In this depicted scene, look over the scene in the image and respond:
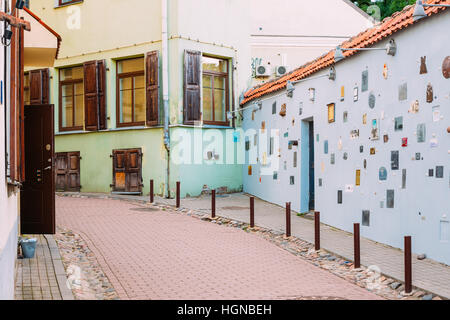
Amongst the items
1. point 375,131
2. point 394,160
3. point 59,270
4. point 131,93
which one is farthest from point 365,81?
point 131,93

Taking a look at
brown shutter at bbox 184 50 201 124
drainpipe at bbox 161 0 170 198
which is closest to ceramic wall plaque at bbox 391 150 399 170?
brown shutter at bbox 184 50 201 124

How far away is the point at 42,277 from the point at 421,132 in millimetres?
5634

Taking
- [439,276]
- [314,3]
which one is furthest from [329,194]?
[314,3]

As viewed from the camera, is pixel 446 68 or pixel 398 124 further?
pixel 398 124

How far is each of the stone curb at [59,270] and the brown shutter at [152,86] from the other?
6.93 m

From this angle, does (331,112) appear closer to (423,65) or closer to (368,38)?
(368,38)

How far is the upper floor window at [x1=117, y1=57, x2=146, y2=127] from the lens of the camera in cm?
1730

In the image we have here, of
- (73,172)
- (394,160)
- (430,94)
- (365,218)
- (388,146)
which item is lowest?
(365,218)

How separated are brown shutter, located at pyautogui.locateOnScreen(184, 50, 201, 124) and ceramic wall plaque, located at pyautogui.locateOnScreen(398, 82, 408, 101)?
847 cm

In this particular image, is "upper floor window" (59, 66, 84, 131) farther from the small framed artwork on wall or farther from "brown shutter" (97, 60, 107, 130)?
the small framed artwork on wall

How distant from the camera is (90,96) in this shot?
1770 cm
